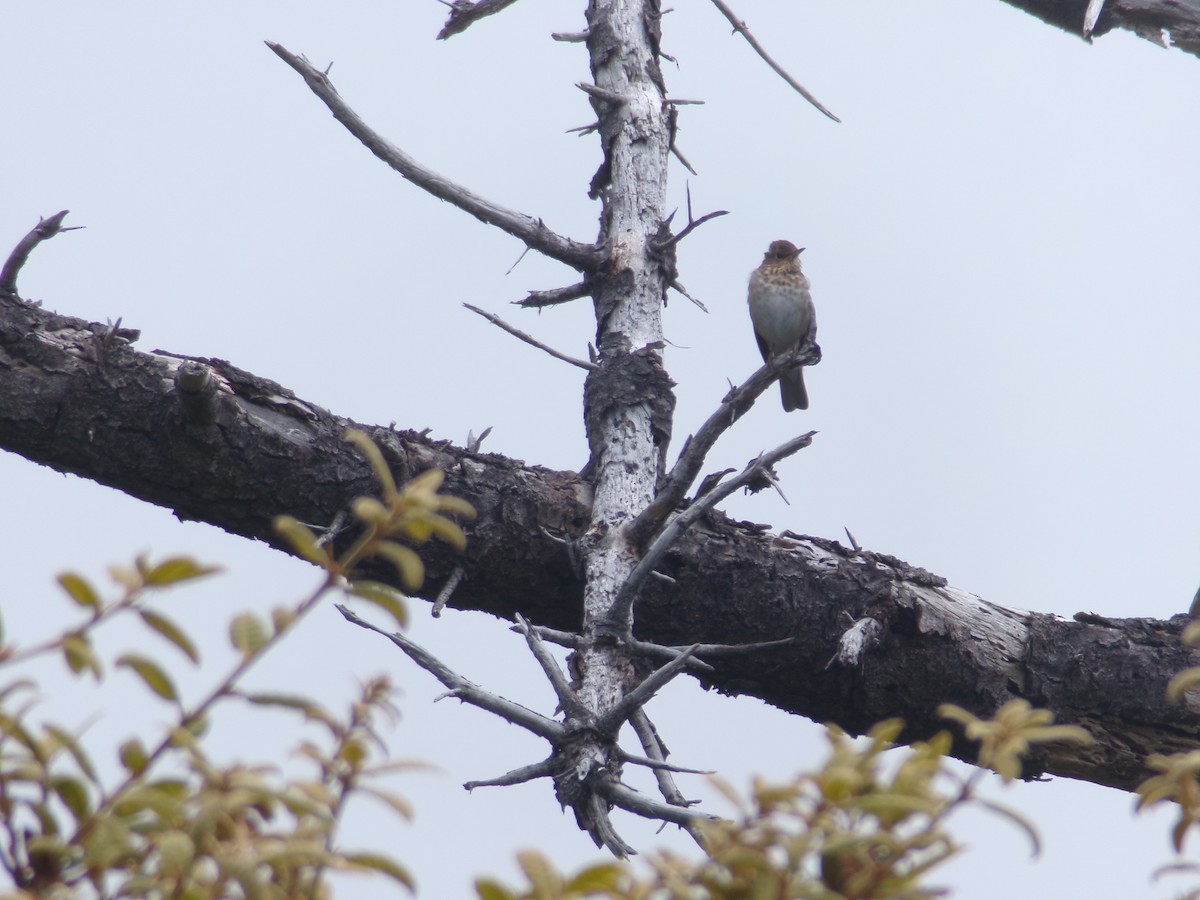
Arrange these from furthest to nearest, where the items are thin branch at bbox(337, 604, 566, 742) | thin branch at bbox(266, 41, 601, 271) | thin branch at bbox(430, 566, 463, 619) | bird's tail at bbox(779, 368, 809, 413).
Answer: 1. bird's tail at bbox(779, 368, 809, 413)
2. thin branch at bbox(266, 41, 601, 271)
3. thin branch at bbox(430, 566, 463, 619)
4. thin branch at bbox(337, 604, 566, 742)

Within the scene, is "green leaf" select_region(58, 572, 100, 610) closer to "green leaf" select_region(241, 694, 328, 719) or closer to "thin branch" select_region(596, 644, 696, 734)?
"green leaf" select_region(241, 694, 328, 719)

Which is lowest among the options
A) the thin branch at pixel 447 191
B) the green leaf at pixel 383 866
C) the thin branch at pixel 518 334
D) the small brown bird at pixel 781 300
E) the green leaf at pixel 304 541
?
the green leaf at pixel 383 866

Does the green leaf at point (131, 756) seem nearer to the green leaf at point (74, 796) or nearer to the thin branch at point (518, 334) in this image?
the green leaf at point (74, 796)

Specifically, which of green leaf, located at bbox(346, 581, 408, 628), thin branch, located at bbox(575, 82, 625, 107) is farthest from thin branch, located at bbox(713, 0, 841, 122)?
green leaf, located at bbox(346, 581, 408, 628)

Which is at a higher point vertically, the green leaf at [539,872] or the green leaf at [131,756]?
the green leaf at [539,872]

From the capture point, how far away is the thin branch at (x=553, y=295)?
4773 mm

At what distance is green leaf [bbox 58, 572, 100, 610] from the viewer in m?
0.87

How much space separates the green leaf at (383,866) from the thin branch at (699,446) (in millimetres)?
2459

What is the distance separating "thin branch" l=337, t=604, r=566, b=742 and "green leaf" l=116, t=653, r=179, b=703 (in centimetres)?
220

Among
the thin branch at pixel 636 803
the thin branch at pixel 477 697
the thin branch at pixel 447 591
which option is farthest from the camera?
the thin branch at pixel 447 591

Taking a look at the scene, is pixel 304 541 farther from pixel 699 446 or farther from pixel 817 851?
pixel 699 446

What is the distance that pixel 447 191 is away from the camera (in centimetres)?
471

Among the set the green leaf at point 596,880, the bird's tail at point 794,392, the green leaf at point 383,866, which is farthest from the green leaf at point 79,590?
the bird's tail at point 794,392

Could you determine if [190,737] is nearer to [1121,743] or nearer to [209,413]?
[209,413]
